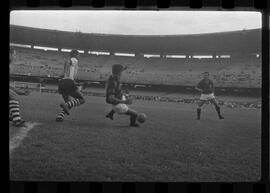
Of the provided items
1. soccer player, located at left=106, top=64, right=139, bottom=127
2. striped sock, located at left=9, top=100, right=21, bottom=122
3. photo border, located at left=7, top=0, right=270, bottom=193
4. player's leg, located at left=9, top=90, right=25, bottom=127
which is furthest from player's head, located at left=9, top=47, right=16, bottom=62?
soccer player, located at left=106, top=64, right=139, bottom=127

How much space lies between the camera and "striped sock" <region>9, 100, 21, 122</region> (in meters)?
6.67

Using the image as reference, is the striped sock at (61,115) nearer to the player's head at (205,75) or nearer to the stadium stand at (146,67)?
the stadium stand at (146,67)

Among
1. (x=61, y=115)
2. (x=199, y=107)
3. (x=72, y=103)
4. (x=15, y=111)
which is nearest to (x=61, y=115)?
(x=61, y=115)

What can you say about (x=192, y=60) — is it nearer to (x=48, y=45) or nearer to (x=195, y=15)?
(x=195, y=15)

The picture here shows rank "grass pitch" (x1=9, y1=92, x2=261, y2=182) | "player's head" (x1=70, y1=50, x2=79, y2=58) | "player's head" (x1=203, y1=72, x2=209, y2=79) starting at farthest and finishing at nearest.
A: "player's head" (x1=203, y1=72, x2=209, y2=79)
"player's head" (x1=70, y1=50, x2=79, y2=58)
"grass pitch" (x1=9, y1=92, x2=261, y2=182)

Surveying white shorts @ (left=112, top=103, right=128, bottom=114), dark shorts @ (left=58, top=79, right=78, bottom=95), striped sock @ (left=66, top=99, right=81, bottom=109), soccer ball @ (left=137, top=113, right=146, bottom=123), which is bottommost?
soccer ball @ (left=137, top=113, right=146, bottom=123)

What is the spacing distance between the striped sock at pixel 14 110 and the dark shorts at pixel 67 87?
81 centimetres

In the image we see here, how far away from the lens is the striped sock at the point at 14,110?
6.67 m

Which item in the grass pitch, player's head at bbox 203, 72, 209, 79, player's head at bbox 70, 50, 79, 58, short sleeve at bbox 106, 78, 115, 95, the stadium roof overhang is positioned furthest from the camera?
player's head at bbox 203, 72, 209, 79

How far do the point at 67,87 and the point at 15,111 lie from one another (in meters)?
1.00

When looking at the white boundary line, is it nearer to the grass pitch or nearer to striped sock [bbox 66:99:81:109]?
the grass pitch

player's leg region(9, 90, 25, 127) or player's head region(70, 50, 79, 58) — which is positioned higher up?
player's head region(70, 50, 79, 58)

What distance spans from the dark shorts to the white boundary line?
2.49ft
